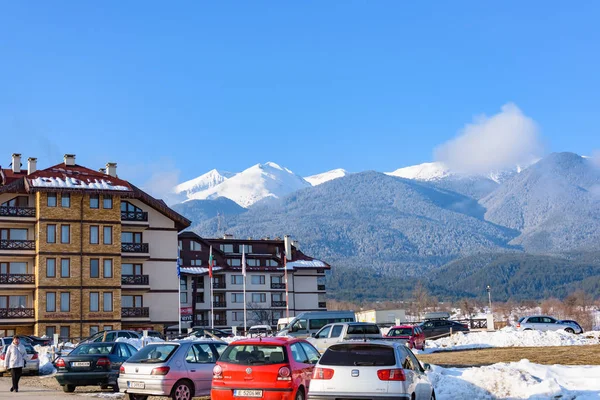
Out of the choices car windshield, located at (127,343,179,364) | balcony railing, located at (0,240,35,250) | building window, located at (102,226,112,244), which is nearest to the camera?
car windshield, located at (127,343,179,364)

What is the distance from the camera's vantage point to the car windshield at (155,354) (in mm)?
19934

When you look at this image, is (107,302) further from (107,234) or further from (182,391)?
(182,391)

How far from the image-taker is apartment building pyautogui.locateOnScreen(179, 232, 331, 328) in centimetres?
9575

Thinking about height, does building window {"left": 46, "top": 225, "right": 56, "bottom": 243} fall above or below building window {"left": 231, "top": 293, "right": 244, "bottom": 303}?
above

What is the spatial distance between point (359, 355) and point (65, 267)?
50609 mm

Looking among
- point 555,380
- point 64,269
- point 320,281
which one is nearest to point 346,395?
point 555,380

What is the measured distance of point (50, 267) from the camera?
204 ft

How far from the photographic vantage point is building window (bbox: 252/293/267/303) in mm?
99938

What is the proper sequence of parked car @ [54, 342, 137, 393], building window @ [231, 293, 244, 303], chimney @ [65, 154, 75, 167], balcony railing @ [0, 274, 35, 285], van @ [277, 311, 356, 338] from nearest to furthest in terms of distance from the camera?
parked car @ [54, 342, 137, 393]
van @ [277, 311, 356, 338]
balcony railing @ [0, 274, 35, 285]
chimney @ [65, 154, 75, 167]
building window @ [231, 293, 244, 303]

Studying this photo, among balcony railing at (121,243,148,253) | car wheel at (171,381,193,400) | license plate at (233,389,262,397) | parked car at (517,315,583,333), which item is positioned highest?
balcony railing at (121,243,148,253)

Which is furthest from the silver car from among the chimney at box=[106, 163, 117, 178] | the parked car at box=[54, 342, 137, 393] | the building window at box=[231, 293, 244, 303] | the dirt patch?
the building window at box=[231, 293, 244, 303]

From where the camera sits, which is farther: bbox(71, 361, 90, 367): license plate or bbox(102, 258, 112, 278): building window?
bbox(102, 258, 112, 278): building window

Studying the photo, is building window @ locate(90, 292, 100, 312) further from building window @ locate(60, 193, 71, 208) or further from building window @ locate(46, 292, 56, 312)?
building window @ locate(60, 193, 71, 208)

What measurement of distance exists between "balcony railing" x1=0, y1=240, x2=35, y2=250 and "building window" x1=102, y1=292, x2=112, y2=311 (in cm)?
659
